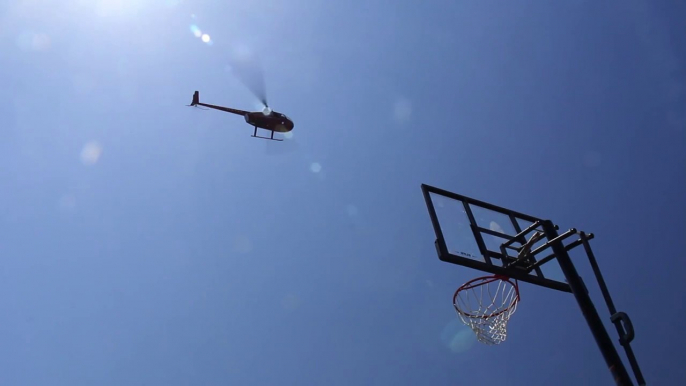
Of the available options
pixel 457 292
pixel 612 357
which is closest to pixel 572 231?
pixel 612 357

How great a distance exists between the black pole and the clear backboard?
0.26 meters

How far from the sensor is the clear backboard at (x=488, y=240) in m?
9.91

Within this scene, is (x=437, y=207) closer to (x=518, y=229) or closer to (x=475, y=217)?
(x=475, y=217)

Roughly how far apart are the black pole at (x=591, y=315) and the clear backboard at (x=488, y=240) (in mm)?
262

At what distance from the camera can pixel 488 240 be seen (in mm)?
10820

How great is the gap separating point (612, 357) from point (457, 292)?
428 centimetres

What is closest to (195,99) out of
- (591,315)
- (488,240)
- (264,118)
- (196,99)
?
(196,99)

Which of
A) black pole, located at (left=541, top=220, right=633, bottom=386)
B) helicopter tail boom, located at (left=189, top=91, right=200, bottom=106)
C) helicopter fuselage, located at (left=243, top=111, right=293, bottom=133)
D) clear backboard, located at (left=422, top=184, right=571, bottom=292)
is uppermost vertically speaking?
helicopter tail boom, located at (left=189, top=91, right=200, bottom=106)

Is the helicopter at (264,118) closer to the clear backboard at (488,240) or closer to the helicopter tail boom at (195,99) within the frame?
the helicopter tail boom at (195,99)

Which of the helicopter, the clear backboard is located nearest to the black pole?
the clear backboard

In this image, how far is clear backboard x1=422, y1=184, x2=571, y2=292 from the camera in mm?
9914

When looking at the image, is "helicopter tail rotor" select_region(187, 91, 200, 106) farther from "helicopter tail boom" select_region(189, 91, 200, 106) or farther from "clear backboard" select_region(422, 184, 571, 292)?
"clear backboard" select_region(422, 184, 571, 292)

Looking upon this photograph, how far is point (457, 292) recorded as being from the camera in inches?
483

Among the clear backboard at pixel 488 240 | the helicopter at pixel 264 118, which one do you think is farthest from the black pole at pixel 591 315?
the helicopter at pixel 264 118
